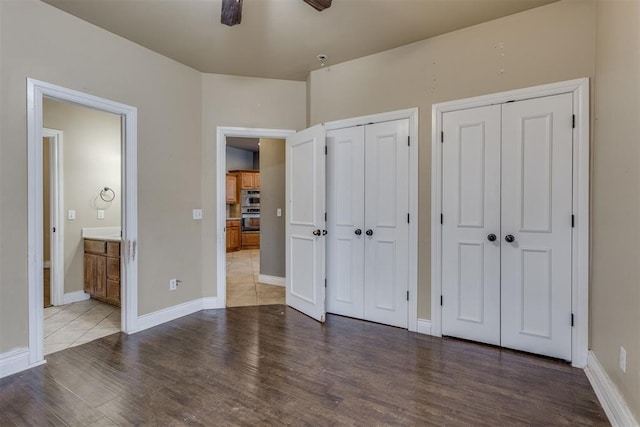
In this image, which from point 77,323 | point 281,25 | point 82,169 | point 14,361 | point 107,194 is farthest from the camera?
point 107,194

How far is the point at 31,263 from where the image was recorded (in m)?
2.46

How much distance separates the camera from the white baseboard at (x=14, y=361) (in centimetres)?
232

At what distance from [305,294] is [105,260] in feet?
8.06

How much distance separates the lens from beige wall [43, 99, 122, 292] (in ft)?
13.4

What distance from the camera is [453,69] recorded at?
2.96 meters

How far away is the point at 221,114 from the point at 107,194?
2.07m

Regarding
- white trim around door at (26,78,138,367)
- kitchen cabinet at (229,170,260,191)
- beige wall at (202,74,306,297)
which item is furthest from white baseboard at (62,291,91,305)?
kitchen cabinet at (229,170,260,191)

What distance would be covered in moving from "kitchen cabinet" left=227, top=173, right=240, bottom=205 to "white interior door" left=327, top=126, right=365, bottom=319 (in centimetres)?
581

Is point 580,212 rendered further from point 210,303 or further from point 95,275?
point 95,275

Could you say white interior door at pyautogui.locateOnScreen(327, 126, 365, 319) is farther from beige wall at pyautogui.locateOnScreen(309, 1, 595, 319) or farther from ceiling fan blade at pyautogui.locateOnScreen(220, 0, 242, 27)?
ceiling fan blade at pyautogui.locateOnScreen(220, 0, 242, 27)

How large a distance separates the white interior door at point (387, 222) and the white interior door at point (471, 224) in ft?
1.24

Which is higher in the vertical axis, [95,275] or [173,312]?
[95,275]

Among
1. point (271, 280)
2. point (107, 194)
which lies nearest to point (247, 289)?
point (271, 280)

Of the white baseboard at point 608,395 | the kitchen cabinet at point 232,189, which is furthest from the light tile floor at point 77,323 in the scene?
the kitchen cabinet at point 232,189
